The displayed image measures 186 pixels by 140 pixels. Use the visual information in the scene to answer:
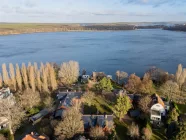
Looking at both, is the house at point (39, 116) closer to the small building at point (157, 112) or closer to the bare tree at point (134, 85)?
the small building at point (157, 112)

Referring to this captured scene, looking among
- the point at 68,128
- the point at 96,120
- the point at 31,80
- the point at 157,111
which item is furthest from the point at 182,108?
the point at 31,80

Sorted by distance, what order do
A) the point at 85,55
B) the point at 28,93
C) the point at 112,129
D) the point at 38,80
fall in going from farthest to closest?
the point at 85,55 → the point at 38,80 → the point at 28,93 → the point at 112,129

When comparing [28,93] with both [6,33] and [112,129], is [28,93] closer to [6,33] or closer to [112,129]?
[112,129]

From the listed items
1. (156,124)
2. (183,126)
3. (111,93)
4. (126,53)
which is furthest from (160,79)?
(126,53)

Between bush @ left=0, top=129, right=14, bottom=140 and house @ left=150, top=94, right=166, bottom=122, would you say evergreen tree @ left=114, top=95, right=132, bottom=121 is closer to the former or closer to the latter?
house @ left=150, top=94, right=166, bottom=122

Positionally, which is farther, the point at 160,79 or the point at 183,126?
the point at 160,79

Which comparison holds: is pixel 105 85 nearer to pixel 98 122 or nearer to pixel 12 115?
pixel 98 122

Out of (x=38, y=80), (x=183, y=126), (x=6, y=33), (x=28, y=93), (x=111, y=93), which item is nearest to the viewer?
(x=183, y=126)
